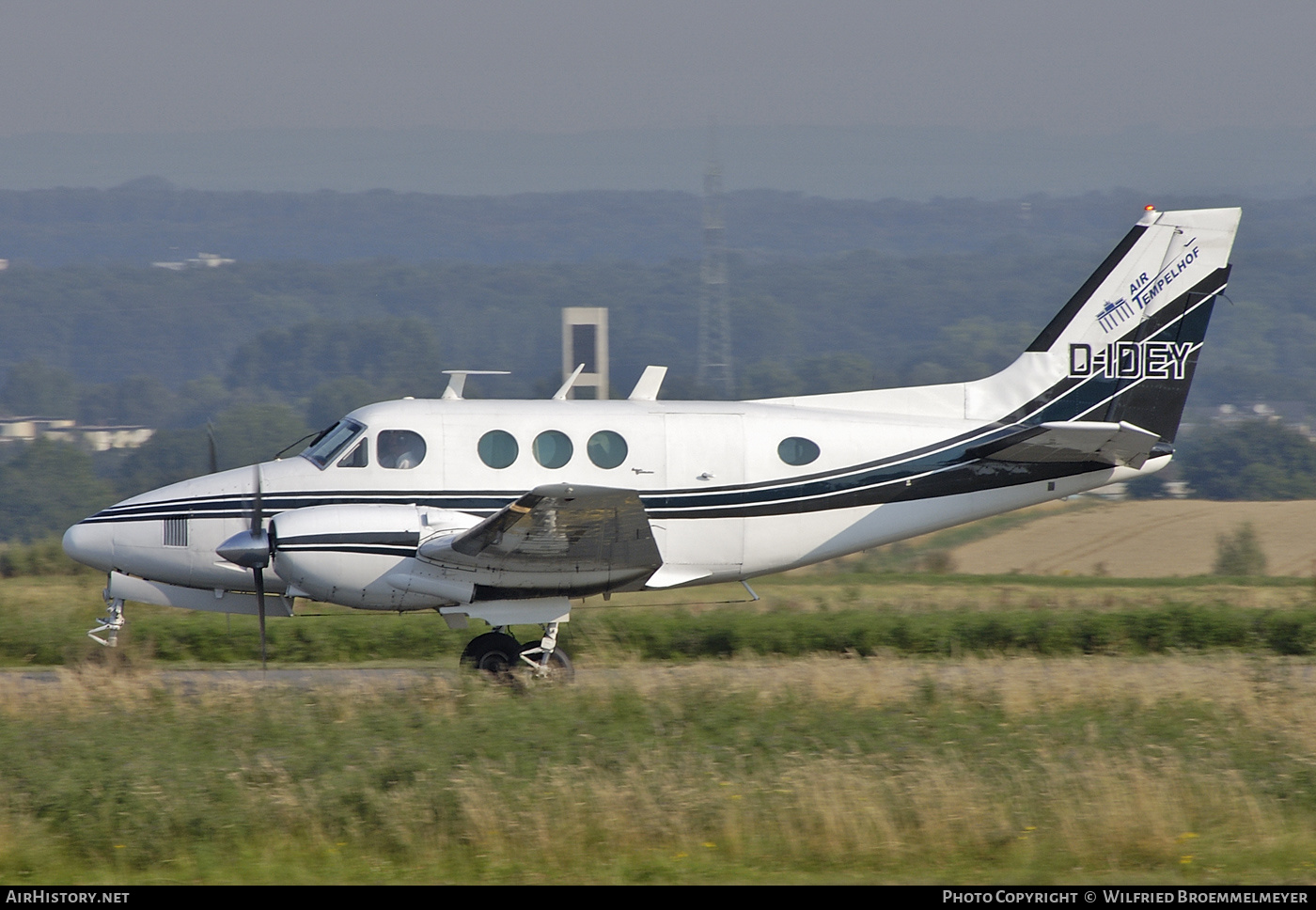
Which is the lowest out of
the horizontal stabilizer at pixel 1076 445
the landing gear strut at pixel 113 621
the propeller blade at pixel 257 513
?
the landing gear strut at pixel 113 621

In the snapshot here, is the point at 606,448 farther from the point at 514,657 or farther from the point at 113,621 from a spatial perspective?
the point at 113,621

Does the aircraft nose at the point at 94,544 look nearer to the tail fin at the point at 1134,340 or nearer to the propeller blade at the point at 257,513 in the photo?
the propeller blade at the point at 257,513

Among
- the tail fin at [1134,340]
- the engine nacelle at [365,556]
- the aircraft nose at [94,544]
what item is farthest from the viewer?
the tail fin at [1134,340]

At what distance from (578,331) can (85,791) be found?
1856 centimetres

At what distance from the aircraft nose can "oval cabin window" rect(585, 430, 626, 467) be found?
4.76 meters

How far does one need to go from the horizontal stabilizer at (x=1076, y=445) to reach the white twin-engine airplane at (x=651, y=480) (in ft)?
0.08

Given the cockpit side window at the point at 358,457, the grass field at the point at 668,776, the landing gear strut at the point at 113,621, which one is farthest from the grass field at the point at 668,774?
the cockpit side window at the point at 358,457

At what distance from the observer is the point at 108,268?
7028 inches

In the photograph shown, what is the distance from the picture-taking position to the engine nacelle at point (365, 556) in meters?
11.5

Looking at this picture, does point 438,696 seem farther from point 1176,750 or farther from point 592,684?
Result: point 1176,750

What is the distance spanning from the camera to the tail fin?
1353 centimetres

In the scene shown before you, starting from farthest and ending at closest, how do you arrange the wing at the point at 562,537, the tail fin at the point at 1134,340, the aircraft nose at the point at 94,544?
the tail fin at the point at 1134,340, the aircraft nose at the point at 94,544, the wing at the point at 562,537

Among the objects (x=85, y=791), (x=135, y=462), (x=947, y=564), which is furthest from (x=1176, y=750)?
(x=135, y=462)

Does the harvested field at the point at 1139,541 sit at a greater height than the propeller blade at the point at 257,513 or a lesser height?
lesser
